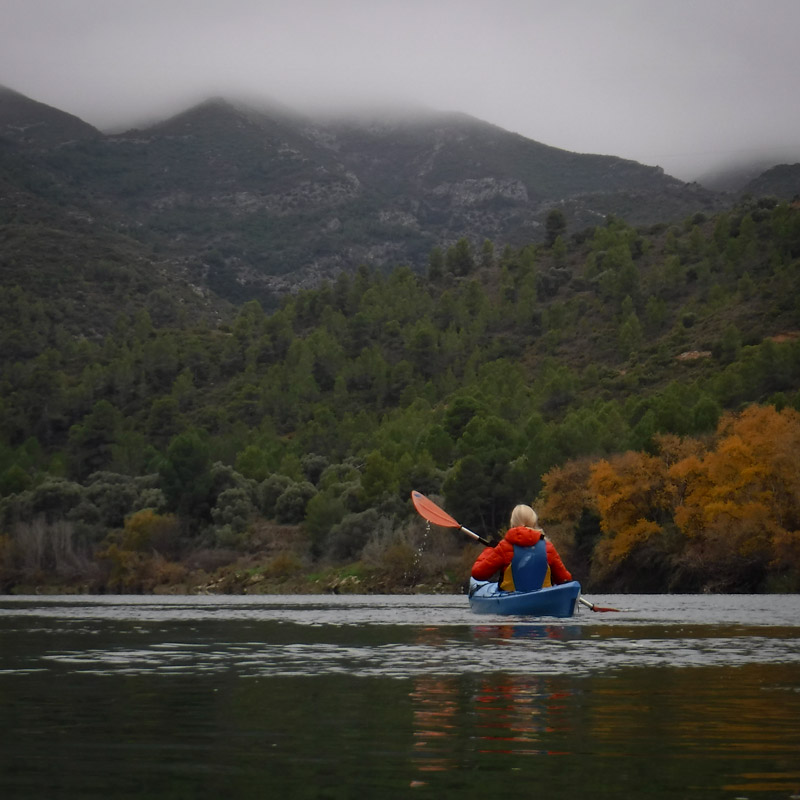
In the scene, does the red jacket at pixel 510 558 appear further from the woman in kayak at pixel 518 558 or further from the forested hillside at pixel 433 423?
the forested hillside at pixel 433 423

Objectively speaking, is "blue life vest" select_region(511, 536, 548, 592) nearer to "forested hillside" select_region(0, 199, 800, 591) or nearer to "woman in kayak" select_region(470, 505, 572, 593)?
"woman in kayak" select_region(470, 505, 572, 593)

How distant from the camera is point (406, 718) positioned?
12.7 m

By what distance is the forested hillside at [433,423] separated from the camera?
238ft

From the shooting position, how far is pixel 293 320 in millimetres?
173625

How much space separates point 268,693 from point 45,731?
3.82 m

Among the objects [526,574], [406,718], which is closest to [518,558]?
[526,574]

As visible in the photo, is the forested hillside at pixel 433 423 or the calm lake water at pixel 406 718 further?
the forested hillside at pixel 433 423

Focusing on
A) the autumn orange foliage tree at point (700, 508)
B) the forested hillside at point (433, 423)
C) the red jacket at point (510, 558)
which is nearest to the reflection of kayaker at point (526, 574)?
the red jacket at point (510, 558)

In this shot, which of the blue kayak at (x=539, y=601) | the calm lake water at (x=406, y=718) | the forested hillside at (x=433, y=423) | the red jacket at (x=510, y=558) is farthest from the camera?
the forested hillside at (x=433, y=423)

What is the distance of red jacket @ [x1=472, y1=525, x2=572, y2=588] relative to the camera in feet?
101

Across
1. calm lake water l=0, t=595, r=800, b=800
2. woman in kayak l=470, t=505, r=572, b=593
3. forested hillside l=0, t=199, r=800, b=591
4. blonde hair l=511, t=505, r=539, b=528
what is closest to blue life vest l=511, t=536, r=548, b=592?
woman in kayak l=470, t=505, r=572, b=593

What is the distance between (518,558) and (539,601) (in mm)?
1123

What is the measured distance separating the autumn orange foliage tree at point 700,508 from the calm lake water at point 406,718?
39112 mm

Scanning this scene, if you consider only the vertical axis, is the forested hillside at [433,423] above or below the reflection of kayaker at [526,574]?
above
